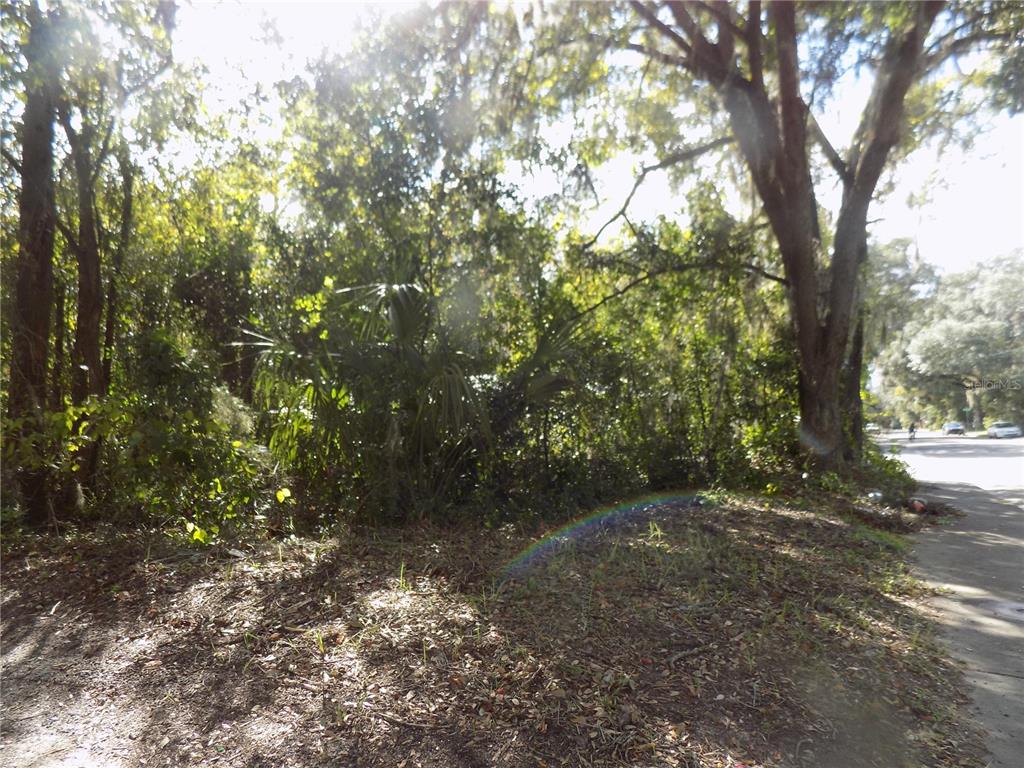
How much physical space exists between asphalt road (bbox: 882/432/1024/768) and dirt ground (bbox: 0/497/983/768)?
0.51ft

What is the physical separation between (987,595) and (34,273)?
8754mm

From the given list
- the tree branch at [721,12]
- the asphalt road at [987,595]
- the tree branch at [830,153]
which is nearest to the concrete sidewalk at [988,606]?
the asphalt road at [987,595]

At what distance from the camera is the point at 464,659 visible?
11.5 ft

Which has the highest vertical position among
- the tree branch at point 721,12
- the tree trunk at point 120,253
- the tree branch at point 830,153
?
the tree branch at point 721,12

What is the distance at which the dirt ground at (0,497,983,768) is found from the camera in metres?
2.93

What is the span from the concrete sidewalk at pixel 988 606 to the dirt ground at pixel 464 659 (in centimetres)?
15

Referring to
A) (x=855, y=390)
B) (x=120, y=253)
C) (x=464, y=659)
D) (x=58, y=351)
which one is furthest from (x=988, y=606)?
(x=120, y=253)

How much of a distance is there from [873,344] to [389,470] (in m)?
10.4

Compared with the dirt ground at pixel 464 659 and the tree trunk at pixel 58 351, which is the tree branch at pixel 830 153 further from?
the tree trunk at pixel 58 351

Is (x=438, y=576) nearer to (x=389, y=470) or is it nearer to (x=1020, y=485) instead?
(x=389, y=470)

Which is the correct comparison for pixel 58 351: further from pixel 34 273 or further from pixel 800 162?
pixel 800 162

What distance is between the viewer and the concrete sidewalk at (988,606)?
3.25 metres

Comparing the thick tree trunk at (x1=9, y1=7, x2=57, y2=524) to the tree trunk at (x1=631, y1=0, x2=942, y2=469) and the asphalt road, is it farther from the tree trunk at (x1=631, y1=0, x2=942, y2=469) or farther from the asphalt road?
the tree trunk at (x1=631, y1=0, x2=942, y2=469)

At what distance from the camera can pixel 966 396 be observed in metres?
16.4
